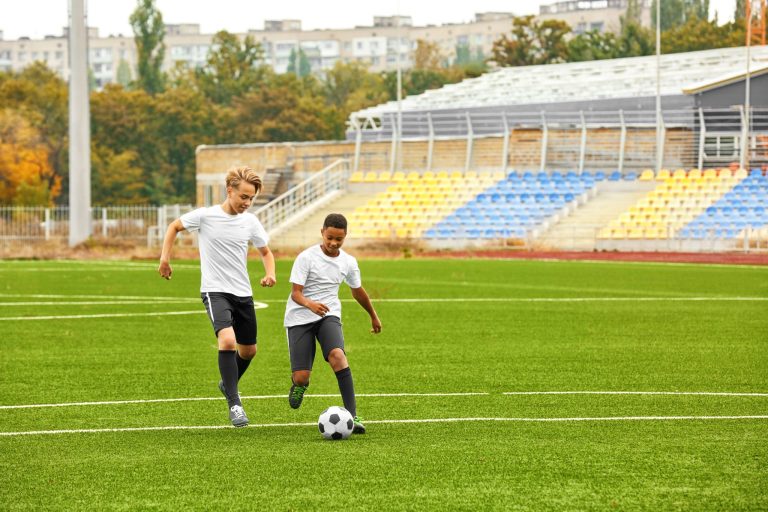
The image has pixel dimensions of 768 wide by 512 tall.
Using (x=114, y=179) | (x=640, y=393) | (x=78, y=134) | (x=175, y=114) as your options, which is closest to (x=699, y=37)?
(x=175, y=114)

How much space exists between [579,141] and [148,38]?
56.9 m

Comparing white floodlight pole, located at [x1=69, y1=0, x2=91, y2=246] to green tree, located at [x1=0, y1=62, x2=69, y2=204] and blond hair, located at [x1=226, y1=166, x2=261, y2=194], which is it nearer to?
green tree, located at [x1=0, y1=62, x2=69, y2=204]

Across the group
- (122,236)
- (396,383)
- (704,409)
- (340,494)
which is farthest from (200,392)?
(122,236)

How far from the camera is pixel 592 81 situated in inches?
2783

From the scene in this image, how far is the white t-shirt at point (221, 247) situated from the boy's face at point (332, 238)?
29.3 inches

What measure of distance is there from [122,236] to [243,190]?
43137mm

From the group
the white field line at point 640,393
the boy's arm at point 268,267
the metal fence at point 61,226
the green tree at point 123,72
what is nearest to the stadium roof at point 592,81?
the metal fence at point 61,226

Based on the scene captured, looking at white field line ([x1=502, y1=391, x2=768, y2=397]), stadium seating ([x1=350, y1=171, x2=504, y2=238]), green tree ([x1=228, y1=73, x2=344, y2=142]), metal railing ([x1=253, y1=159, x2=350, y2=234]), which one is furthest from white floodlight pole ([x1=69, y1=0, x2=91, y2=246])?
green tree ([x1=228, y1=73, x2=344, y2=142])

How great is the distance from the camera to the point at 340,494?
786 centimetres

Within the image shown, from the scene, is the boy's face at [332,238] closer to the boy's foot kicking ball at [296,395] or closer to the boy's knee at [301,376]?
the boy's knee at [301,376]

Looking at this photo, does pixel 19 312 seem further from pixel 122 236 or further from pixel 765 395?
pixel 122 236

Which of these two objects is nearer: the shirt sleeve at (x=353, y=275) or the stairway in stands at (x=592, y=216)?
the shirt sleeve at (x=353, y=275)

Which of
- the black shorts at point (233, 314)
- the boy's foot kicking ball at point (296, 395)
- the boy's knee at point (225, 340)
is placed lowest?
the boy's foot kicking ball at point (296, 395)

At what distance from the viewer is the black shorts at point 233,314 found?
1073 centimetres
